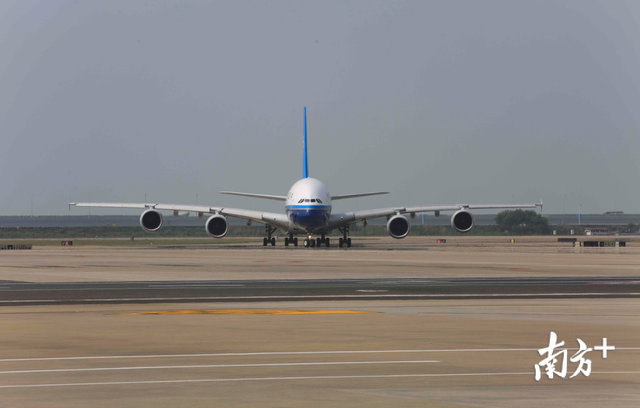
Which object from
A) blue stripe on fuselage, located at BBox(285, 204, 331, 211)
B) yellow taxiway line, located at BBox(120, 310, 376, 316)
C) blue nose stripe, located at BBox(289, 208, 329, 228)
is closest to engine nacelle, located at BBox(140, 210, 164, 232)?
blue nose stripe, located at BBox(289, 208, 329, 228)

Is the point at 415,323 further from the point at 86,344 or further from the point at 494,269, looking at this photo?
the point at 494,269

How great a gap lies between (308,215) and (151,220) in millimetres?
Answer: 13813

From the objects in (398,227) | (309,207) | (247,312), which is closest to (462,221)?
(398,227)

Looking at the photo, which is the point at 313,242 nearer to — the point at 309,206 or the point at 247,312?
the point at 309,206

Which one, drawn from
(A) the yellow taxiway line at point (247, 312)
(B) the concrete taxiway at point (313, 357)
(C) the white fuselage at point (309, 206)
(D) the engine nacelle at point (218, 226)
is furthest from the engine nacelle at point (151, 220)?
(A) the yellow taxiway line at point (247, 312)

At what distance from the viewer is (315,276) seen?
31.1 metres

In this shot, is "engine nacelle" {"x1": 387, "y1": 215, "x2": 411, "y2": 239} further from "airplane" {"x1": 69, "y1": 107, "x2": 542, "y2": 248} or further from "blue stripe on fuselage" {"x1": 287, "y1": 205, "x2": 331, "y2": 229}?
"blue stripe on fuselage" {"x1": 287, "y1": 205, "x2": 331, "y2": 229}

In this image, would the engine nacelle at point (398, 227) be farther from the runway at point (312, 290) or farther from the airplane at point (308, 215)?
the runway at point (312, 290)

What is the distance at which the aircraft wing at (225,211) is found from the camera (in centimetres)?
6431

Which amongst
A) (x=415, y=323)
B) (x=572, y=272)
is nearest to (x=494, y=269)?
(x=572, y=272)

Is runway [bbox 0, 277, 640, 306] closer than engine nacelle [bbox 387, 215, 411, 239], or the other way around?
runway [bbox 0, 277, 640, 306]

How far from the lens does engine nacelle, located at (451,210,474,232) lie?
6581 centimetres

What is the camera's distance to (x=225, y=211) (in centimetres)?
6588

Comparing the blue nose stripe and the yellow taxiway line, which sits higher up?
the blue nose stripe
